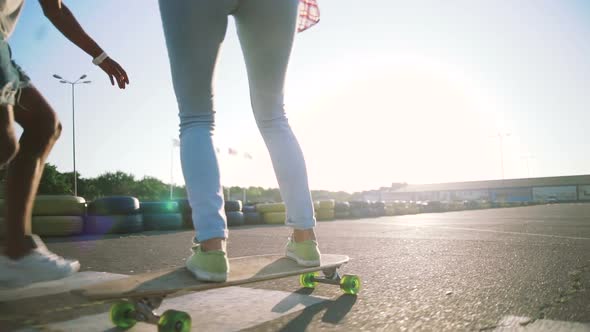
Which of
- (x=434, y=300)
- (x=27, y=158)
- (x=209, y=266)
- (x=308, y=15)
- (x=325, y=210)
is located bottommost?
(x=325, y=210)

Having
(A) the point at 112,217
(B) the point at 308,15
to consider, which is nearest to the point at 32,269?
(B) the point at 308,15

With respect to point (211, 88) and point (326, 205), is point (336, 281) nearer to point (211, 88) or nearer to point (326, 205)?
point (211, 88)

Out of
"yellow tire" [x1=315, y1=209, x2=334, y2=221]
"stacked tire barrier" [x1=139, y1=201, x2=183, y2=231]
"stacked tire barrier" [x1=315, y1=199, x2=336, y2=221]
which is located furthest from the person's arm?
"yellow tire" [x1=315, y1=209, x2=334, y2=221]

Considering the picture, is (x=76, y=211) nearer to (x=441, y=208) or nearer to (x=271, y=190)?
(x=441, y=208)

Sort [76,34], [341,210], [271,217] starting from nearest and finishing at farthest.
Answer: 1. [76,34]
2. [271,217]
3. [341,210]

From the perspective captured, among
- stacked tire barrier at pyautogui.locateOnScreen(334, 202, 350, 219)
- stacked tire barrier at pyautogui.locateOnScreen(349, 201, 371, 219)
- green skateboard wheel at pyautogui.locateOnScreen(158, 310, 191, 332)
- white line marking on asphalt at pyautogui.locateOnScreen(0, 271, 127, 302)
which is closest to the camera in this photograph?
green skateboard wheel at pyautogui.locateOnScreen(158, 310, 191, 332)

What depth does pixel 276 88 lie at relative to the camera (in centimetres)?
208

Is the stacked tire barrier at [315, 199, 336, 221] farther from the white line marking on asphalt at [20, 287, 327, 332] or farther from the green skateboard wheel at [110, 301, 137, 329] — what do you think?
the green skateboard wheel at [110, 301, 137, 329]

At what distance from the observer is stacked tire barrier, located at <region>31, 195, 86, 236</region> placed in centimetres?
654

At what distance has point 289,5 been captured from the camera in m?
1.95

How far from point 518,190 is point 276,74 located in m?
92.7

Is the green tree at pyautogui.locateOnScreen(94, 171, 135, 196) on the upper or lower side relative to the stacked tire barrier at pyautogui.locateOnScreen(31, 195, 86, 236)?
upper

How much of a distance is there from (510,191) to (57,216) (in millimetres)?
90842

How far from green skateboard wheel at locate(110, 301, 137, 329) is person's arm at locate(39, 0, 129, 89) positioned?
1.48 metres
